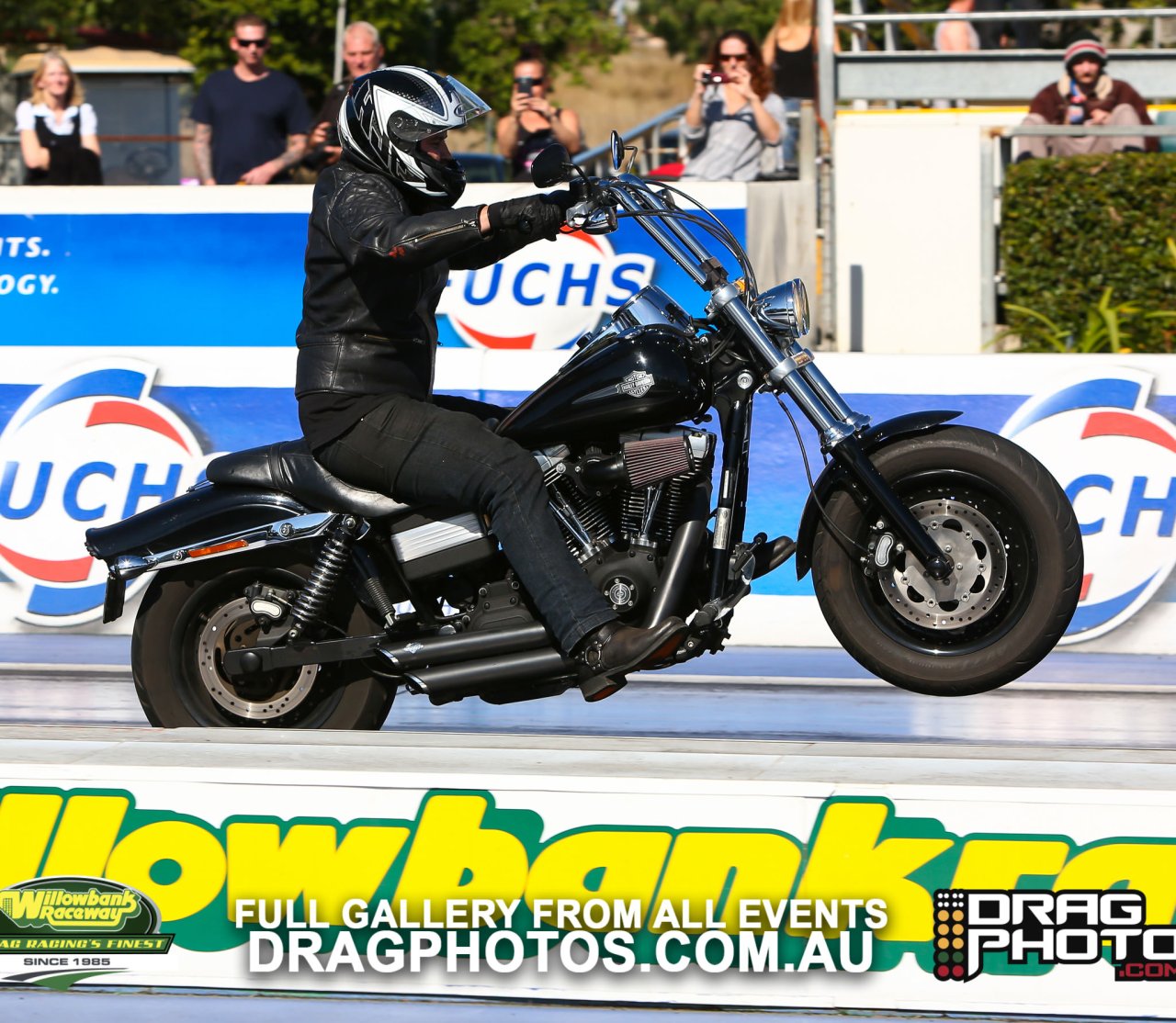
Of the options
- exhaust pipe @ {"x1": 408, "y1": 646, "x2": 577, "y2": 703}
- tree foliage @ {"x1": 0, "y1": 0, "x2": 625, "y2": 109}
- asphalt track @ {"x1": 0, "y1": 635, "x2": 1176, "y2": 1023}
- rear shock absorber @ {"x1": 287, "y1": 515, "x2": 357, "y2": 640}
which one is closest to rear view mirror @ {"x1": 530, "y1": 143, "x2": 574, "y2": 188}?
rear shock absorber @ {"x1": 287, "y1": 515, "x2": 357, "y2": 640}

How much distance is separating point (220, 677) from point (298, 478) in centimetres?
63

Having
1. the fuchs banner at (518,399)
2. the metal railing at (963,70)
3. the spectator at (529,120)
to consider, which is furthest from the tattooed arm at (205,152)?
the metal railing at (963,70)

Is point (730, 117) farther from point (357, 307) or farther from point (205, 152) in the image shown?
point (357, 307)

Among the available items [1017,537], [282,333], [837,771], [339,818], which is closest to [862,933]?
[837,771]

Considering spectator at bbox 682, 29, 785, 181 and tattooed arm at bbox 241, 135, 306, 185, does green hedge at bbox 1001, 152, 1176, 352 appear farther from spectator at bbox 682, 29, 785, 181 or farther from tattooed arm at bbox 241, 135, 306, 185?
tattooed arm at bbox 241, 135, 306, 185

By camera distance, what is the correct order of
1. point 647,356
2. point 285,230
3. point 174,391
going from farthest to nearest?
1. point 285,230
2. point 174,391
3. point 647,356

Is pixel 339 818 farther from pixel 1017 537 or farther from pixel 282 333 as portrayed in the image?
pixel 282 333

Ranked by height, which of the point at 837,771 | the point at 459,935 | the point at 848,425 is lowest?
the point at 459,935

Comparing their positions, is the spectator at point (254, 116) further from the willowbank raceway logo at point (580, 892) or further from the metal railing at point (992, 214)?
the willowbank raceway logo at point (580, 892)

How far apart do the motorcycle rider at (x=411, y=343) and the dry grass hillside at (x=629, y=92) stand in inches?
1962

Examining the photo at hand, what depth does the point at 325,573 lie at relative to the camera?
17.7 ft

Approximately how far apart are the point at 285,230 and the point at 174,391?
2727 millimetres

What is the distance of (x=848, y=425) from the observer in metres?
5.21

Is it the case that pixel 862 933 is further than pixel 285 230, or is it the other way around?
pixel 285 230
